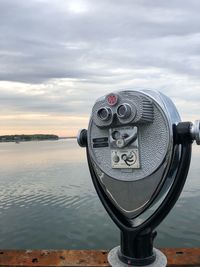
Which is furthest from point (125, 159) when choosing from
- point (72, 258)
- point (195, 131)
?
point (72, 258)

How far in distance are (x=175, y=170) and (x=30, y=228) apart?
851 cm

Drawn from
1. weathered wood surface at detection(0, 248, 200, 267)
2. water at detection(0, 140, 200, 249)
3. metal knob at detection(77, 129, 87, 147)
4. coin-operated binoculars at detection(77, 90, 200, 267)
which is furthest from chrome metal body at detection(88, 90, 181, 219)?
water at detection(0, 140, 200, 249)

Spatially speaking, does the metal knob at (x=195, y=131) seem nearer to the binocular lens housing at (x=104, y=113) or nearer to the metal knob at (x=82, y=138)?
the binocular lens housing at (x=104, y=113)

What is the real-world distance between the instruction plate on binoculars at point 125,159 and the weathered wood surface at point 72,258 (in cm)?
71

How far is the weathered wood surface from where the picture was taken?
2.25 metres

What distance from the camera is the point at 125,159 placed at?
72.2 inches

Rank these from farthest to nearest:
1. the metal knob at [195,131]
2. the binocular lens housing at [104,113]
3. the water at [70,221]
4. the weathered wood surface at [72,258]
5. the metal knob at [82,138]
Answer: the water at [70,221] < the weathered wood surface at [72,258] < the metal knob at [82,138] < the binocular lens housing at [104,113] < the metal knob at [195,131]

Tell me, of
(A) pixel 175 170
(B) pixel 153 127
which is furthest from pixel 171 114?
(A) pixel 175 170

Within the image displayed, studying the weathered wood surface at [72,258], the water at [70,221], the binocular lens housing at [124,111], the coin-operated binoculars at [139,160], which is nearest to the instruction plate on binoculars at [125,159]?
the coin-operated binoculars at [139,160]

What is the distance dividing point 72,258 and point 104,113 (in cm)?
99

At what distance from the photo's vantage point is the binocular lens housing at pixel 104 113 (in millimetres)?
1844

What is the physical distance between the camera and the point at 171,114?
5.93 ft

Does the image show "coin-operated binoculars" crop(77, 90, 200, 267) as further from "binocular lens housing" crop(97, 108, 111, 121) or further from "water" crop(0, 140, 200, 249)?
"water" crop(0, 140, 200, 249)

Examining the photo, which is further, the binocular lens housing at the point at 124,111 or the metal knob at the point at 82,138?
the metal knob at the point at 82,138
